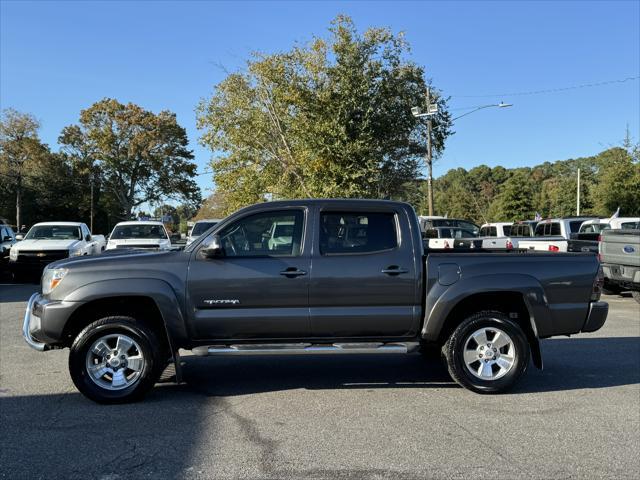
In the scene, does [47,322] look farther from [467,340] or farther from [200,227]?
[200,227]

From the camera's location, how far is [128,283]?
5305mm

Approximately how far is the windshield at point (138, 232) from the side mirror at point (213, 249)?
12.3 metres

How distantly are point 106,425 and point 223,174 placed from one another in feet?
91.6

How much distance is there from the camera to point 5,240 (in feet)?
59.9

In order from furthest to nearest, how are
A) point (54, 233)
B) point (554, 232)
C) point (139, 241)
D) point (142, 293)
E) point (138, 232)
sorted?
point (554, 232) < point (138, 232) < point (54, 233) < point (139, 241) < point (142, 293)

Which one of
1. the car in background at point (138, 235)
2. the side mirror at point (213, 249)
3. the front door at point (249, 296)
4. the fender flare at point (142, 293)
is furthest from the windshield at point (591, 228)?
the fender flare at point (142, 293)

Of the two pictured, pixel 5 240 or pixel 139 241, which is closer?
pixel 139 241

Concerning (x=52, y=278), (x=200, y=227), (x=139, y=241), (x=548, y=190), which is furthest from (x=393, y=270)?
(x=548, y=190)

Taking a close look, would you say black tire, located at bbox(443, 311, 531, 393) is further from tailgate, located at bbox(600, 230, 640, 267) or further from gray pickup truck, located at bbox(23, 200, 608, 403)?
tailgate, located at bbox(600, 230, 640, 267)

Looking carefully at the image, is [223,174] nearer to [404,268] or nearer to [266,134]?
[266,134]

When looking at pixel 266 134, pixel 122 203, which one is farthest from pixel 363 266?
pixel 122 203

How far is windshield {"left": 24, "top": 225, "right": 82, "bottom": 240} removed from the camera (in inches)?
677

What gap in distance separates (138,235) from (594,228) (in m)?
13.9

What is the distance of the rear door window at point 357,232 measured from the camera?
5617mm
